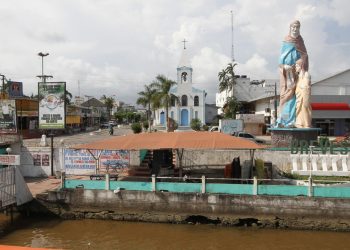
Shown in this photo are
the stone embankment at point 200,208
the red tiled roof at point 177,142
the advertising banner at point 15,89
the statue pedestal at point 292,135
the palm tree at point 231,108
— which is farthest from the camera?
the palm tree at point 231,108

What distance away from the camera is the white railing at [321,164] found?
72.7ft

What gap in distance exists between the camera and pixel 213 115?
8888cm

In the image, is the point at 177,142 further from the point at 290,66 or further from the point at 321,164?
the point at 290,66

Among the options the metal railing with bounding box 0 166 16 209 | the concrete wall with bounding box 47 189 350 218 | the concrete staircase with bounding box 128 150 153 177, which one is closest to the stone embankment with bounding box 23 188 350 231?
the concrete wall with bounding box 47 189 350 218

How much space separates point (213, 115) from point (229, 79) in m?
18.1

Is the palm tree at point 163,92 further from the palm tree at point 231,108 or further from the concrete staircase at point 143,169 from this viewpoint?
the concrete staircase at point 143,169

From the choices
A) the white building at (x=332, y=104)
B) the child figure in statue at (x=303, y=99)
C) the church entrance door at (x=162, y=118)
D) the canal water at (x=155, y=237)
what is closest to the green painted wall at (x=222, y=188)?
the canal water at (x=155, y=237)

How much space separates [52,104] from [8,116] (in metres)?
5.23

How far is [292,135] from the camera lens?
29.0 meters

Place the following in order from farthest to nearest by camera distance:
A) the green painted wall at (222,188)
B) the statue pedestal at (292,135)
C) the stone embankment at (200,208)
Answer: the statue pedestal at (292,135)
the green painted wall at (222,188)
the stone embankment at (200,208)

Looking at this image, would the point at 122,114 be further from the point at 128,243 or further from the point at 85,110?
the point at 128,243

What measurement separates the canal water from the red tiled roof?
366 centimetres

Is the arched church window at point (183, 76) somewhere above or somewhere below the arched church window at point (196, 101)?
above

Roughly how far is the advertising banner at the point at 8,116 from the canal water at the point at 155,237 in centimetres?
1109
